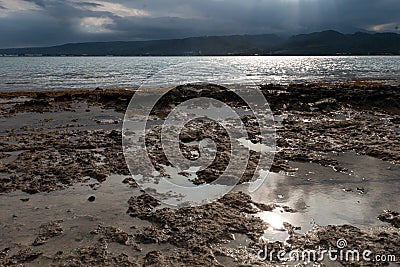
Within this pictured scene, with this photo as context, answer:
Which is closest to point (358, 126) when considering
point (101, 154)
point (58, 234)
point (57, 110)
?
point (101, 154)

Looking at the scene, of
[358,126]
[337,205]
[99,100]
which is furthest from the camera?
[99,100]

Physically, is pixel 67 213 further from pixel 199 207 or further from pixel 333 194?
pixel 333 194

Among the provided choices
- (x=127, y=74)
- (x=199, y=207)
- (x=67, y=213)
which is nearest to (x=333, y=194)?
(x=199, y=207)

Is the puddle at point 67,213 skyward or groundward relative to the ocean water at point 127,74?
groundward

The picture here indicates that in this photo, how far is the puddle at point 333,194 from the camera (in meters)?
6.27

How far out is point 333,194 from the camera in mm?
7410

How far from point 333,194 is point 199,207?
304 centimetres

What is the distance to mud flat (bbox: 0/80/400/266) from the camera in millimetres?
5223

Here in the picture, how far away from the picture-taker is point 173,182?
8320 mm

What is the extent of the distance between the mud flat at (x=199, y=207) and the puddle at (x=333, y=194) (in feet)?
0.08

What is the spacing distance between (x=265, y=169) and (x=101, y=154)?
513 centimetres

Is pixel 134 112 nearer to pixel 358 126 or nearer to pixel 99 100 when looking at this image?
pixel 99 100

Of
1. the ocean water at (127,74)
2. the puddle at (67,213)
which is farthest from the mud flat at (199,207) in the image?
the ocean water at (127,74)

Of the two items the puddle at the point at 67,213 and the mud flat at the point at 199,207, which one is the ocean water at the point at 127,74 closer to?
the mud flat at the point at 199,207
